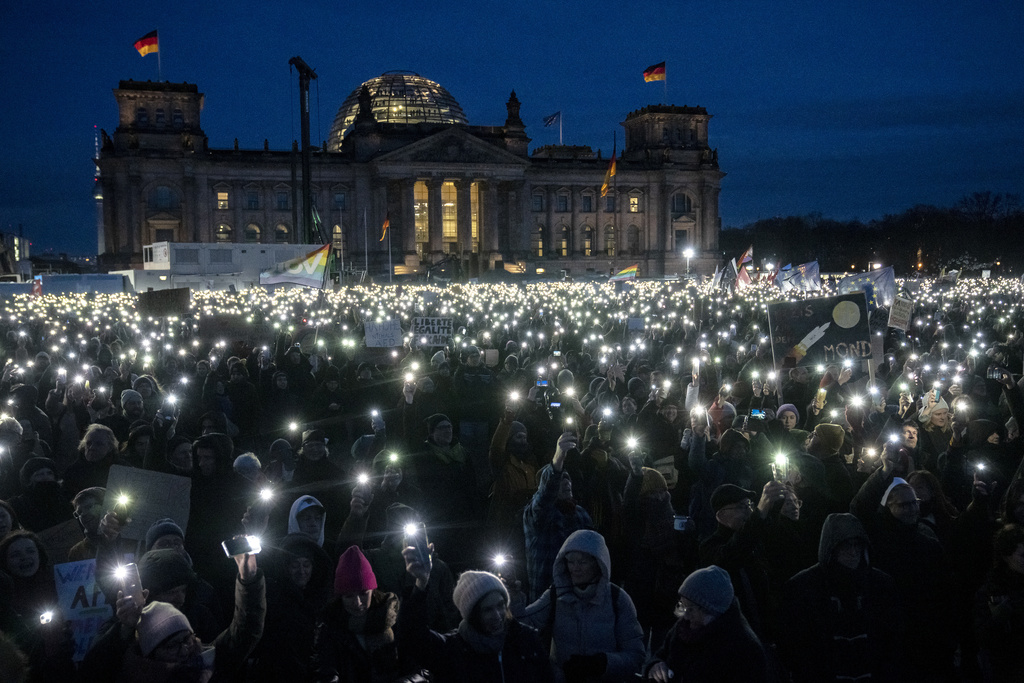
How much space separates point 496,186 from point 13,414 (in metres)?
68.0

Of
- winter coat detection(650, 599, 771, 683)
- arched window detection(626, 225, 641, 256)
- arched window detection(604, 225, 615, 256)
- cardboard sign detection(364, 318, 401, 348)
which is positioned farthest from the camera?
arched window detection(626, 225, 641, 256)

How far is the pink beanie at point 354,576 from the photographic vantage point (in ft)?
12.2

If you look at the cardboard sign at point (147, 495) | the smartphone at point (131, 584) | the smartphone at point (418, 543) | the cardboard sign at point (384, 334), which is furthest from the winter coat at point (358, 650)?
the cardboard sign at point (384, 334)

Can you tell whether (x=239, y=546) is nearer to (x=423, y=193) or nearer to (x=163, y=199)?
(x=163, y=199)

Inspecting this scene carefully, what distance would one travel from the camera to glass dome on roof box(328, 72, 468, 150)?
8794cm

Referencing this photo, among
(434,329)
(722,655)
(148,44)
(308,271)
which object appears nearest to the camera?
(722,655)

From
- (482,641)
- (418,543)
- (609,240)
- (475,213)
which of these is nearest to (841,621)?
(482,641)

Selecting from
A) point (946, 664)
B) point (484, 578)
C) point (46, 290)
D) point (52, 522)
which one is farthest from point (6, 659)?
point (46, 290)

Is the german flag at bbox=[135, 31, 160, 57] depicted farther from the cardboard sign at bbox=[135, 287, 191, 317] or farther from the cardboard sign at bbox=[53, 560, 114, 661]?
the cardboard sign at bbox=[53, 560, 114, 661]

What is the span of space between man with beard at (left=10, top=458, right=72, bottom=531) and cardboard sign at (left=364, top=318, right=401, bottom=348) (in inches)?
338

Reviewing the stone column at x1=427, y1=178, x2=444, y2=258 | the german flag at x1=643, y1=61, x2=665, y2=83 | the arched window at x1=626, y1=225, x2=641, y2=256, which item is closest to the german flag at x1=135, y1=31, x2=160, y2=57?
the stone column at x1=427, y1=178, x2=444, y2=258

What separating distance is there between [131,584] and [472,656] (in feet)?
5.05

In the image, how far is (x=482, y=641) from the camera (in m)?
3.55

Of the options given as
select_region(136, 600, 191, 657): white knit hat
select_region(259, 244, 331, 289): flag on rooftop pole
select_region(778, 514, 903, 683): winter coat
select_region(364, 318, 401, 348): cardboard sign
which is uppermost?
select_region(259, 244, 331, 289): flag on rooftop pole
